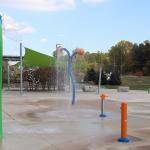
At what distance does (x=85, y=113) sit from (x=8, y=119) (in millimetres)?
3638

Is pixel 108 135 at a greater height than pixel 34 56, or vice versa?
pixel 34 56

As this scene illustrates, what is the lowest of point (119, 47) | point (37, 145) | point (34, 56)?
point (37, 145)

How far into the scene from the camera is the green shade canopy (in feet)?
118

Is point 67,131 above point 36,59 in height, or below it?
below

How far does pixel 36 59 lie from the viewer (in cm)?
3653

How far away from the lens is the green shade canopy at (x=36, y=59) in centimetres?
3588

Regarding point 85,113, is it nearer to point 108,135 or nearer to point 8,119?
point 8,119

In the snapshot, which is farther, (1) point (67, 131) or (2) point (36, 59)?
(2) point (36, 59)

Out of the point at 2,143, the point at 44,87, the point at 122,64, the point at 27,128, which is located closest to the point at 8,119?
the point at 27,128

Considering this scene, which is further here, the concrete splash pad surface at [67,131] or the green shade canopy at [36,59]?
the green shade canopy at [36,59]

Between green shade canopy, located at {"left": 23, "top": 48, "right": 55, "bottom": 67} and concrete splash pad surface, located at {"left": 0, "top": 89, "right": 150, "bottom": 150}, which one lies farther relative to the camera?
green shade canopy, located at {"left": 23, "top": 48, "right": 55, "bottom": 67}

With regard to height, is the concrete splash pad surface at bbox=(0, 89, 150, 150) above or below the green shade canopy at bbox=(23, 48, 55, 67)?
below

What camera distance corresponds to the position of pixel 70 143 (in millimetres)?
10180

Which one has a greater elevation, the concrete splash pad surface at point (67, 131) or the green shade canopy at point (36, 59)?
the green shade canopy at point (36, 59)
